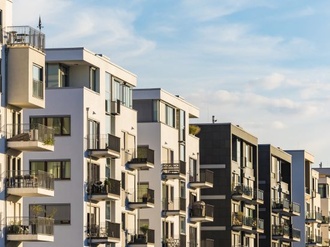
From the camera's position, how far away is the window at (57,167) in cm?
7619

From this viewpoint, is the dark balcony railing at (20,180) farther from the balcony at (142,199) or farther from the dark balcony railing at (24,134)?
the balcony at (142,199)

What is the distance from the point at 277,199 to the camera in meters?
133

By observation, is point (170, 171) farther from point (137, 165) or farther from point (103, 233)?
point (103, 233)

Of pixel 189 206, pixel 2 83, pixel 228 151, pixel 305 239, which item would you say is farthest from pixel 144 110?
pixel 305 239

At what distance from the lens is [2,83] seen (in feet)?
206

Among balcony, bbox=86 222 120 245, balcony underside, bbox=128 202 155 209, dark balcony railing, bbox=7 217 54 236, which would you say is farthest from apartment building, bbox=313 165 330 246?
dark balcony railing, bbox=7 217 54 236

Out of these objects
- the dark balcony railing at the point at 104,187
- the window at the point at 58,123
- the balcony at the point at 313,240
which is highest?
the window at the point at 58,123

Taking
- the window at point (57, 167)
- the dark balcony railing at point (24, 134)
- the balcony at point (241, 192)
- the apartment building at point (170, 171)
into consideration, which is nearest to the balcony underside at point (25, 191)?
the dark balcony railing at point (24, 134)

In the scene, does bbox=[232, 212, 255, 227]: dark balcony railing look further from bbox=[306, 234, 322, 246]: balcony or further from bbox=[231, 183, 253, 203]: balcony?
bbox=[306, 234, 322, 246]: balcony

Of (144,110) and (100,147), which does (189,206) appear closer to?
(144,110)

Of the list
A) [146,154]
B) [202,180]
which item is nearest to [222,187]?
[202,180]

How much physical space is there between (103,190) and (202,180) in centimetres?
2611

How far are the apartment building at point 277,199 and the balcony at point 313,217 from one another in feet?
15.8

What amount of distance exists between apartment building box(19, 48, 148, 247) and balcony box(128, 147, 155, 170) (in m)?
3.52
